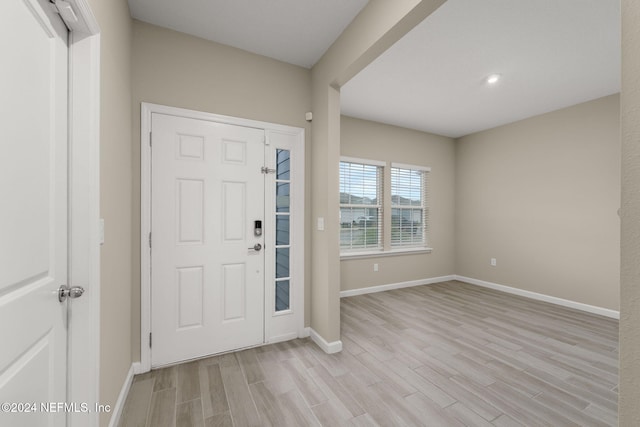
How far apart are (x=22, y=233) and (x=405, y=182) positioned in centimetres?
465

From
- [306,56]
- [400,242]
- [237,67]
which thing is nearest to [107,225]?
[237,67]

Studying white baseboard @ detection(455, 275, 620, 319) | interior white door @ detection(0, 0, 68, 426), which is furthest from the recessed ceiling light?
interior white door @ detection(0, 0, 68, 426)

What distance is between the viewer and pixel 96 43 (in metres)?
1.22

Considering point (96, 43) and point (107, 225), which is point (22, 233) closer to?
point (107, 225)

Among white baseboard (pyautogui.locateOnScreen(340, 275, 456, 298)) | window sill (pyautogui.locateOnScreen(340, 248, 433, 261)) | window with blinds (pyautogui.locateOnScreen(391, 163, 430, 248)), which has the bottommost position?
white baseboard (pyautogui.locateOnScreen(340, 275, 456, 298))

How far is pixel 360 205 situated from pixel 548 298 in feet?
10.2

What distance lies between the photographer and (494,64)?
2.64m

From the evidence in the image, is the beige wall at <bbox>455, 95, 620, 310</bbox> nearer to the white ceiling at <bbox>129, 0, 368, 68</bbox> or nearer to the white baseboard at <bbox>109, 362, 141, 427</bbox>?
the white ceiling at <bbox>129, 0, 368, 68</bbox>

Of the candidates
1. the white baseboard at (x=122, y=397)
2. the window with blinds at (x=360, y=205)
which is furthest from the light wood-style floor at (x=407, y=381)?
the window with blinds at (x=360, y=205)

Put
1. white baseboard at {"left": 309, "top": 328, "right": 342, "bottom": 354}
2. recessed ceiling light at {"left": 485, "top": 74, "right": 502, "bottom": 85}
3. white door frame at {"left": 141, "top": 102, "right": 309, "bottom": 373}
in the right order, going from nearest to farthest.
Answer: white door frame at {"left": 141, "top": 102, "right": 309, "bottom": 373} < white baseboard at {"left": 309, "top": 328, "right": 342, "bottom": 354} < recessed ceiling light at {"left": 485, "top": 74, "right": 502, "bottom": 85}

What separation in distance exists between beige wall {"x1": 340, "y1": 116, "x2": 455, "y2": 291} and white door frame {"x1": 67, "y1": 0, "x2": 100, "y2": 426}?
10.5ft

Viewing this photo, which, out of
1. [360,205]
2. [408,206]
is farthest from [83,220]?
[408,206]

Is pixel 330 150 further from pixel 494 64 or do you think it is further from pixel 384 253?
pixel 384 253

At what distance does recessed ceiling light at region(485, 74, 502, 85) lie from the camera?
2.85 metres
